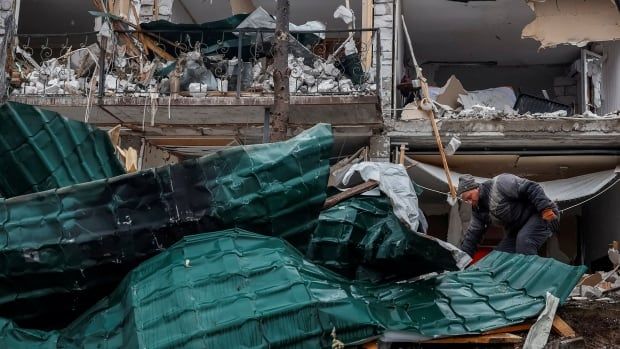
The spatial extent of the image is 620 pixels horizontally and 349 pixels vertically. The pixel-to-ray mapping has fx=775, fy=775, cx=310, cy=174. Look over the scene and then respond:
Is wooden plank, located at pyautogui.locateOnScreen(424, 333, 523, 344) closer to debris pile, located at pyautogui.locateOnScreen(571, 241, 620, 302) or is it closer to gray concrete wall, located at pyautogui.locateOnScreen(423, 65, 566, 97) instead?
debris pile, located at pyautogui.locateOnScreen(571, 241, 620, 302)

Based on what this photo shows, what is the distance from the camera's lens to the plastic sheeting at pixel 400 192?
638 centimetres

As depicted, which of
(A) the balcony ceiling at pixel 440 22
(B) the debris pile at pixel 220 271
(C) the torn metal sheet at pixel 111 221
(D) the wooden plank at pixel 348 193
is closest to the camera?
(B) the debris pile at pixel 220 271

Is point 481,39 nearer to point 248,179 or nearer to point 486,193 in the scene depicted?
point 486,193

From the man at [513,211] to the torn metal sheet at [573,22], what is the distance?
6.32 m

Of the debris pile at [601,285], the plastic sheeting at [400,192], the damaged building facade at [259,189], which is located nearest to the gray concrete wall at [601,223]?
the damaged building facade at [259,189]

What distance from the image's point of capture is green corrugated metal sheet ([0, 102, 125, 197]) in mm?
5980

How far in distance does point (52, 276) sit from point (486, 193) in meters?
4.23

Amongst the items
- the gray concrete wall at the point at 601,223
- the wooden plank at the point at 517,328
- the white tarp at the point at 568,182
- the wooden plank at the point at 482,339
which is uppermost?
the white tarp at the point at 568,182

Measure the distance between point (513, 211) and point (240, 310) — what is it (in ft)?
11.5

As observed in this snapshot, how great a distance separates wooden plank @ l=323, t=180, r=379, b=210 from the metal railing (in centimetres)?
488

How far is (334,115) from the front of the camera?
1212 cm

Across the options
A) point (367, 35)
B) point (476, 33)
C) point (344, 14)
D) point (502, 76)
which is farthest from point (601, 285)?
point (502, 76)

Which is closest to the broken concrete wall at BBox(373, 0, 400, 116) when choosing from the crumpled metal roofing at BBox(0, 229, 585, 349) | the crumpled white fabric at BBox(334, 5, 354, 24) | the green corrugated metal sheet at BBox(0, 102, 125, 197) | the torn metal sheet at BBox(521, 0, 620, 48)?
the crumpled white fabric at BBox(334, 5, 354, 24)

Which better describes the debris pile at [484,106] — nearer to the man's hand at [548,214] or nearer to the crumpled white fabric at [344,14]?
the crumpled white fabric at [344,14]
